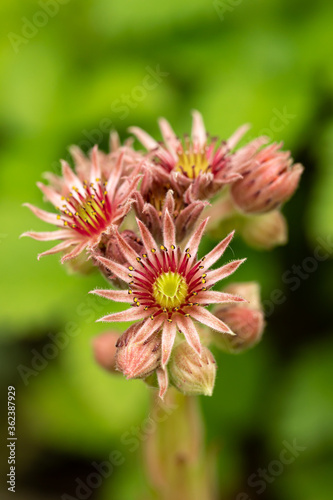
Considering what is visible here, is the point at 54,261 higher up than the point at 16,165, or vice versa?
the point at 16,165

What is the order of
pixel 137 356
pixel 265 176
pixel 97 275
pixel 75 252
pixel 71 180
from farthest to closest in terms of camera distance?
pixel 97 275, pixel 71 180, pixel 265 176, pixel 75 252, pixel 137 356

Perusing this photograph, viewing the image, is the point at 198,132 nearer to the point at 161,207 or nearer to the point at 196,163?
the point at 196,163

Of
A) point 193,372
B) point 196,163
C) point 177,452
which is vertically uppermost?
point 196,163

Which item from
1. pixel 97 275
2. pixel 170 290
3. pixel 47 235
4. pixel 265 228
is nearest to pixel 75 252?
pixel 47 235

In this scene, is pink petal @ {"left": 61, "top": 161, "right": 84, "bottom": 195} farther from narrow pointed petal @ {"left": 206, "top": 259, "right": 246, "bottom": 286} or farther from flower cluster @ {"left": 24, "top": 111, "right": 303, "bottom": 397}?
narrow pointed petal @ {"left": 206, "top": 259, "right": 246, "bottom": 286}

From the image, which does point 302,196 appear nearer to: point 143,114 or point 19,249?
point 143,114

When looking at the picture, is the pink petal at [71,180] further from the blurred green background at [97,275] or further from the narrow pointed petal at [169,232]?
the blurred green background at [97,275]

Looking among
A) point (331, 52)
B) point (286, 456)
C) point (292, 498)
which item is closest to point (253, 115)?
point (331, 52)
